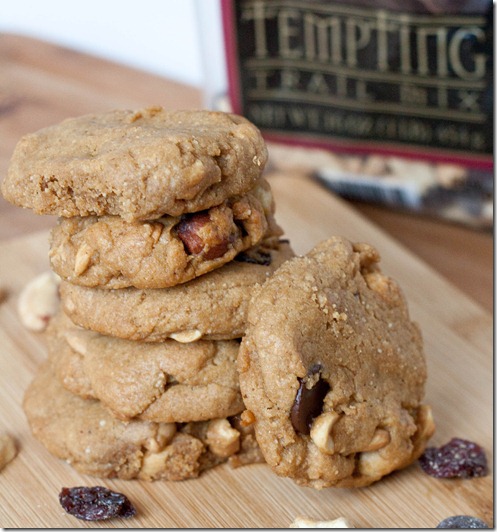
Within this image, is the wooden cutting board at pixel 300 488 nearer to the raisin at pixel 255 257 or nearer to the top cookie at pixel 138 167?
the raisin at pixel 255 257

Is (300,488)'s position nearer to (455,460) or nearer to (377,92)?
(455,460)

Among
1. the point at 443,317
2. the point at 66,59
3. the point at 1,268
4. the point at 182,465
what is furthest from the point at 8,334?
the point at 66,59

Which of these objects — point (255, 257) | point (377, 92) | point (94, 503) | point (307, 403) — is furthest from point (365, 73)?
point (94, 503)

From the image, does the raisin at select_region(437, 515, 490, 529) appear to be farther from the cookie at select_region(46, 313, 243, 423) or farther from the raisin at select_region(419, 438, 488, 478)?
the cookie at select_region(46, 313, 243, 423)

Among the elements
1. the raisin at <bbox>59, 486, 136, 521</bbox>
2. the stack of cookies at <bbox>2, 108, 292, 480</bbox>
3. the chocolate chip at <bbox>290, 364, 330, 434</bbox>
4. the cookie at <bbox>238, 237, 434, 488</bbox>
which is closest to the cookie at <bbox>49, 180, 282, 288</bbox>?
the stack of cookies at <bbox>2, 108, 292, 480</bbox>

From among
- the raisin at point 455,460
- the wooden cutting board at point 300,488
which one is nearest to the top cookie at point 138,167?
the wooden cutting board at point 300,488

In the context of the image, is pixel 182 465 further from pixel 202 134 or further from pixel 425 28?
pixel 425 28
